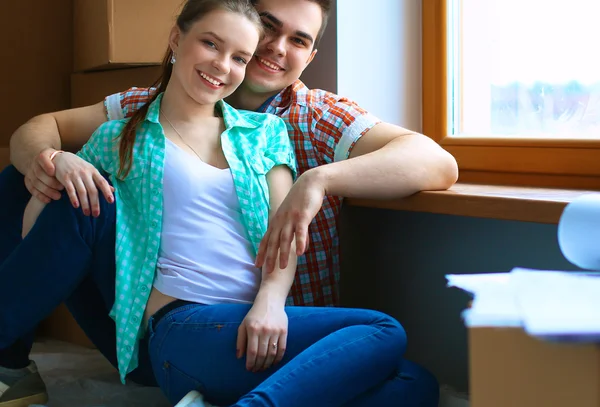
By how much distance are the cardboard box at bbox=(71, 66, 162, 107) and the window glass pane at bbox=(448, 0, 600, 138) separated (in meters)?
0.68

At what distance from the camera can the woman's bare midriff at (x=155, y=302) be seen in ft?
4.07

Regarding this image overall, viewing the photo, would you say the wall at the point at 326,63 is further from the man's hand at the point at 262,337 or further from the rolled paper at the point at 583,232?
the rolled paper at the point at 583,232

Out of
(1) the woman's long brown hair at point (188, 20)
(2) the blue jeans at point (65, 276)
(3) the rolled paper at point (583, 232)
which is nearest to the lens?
(3) the rolled paper at point (583, 232)

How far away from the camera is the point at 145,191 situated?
4.17 feet

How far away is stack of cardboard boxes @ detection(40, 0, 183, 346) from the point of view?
65.8 inches

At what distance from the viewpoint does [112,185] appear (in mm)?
1291

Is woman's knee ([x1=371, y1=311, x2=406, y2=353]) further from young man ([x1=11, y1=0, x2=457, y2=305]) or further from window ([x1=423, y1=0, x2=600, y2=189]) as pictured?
window ([x1=423, y1=0, x2=600, y2=189])

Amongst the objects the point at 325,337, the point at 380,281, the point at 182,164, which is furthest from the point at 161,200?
the point at 380,281

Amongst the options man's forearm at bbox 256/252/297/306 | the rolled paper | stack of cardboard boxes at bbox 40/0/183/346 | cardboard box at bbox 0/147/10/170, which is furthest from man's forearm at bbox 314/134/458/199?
cardboard box at bbox 0/147/10/170

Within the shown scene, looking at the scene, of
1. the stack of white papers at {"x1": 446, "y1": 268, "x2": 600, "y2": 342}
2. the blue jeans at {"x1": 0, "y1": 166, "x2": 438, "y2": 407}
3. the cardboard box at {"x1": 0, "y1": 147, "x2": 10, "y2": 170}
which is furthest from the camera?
the cardboard box at {"x1": 0, "y1": 147, "x2": 10, "y2": 170}

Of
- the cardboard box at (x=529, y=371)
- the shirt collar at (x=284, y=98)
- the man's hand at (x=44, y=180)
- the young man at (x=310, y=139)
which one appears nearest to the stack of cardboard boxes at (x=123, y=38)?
the young man at (x=310, y=139)

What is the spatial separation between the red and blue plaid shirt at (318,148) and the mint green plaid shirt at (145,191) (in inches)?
3.4

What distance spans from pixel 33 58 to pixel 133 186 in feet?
3.47

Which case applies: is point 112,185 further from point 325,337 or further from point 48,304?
point 325,337
